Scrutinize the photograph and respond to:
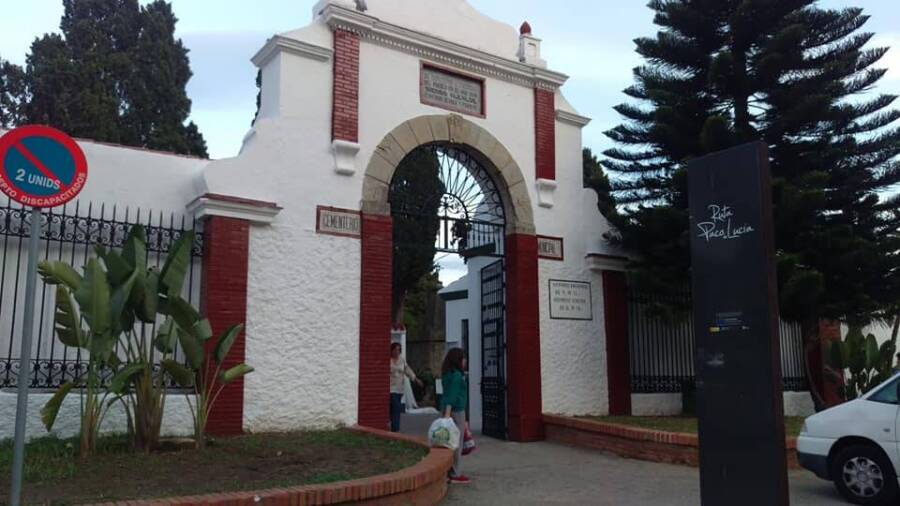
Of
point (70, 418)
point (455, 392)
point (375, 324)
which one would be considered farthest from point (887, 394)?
point (70, 418)

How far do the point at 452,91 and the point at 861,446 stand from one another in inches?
295

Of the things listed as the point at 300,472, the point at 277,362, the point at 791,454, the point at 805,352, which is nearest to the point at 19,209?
the point at 277,362

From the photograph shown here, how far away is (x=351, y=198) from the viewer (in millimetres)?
10469

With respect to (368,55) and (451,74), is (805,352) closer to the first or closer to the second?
(451,74)

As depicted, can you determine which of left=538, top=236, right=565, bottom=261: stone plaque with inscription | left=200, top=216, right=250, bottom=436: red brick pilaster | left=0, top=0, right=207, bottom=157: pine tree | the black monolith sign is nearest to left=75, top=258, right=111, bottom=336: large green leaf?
left=200, top=216, right=250, bottom=436: red brick pilaster

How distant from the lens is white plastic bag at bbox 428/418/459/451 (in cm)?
793

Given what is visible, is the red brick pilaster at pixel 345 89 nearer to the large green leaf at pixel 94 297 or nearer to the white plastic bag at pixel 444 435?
the large green leaf at pixel 94 297

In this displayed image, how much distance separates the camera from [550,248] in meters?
12.4

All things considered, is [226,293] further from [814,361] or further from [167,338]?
[814,361]

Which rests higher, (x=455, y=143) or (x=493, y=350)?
(x=455, y=143)

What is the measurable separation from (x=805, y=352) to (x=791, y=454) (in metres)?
4.87

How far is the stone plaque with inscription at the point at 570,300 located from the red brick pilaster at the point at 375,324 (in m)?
3.12

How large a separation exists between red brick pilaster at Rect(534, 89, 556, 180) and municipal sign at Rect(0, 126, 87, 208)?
8.33 metres

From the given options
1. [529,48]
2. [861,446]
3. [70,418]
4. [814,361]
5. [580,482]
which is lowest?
[580,482]
